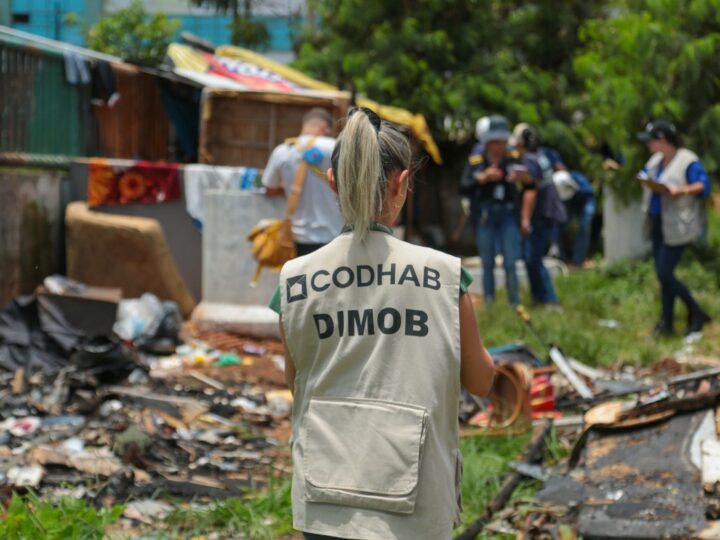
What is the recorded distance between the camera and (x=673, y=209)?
→ 9523 mm

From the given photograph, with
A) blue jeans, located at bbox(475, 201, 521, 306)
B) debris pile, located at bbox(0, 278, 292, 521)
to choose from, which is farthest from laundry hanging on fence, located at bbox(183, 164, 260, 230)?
blue jeans, located at bbox(475, 201, 521, 306)

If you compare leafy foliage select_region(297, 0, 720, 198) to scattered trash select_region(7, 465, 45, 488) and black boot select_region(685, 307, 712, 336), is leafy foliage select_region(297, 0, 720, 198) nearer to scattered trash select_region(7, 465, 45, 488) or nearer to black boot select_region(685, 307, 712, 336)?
black boot select_region(685, 307, 712, 336)

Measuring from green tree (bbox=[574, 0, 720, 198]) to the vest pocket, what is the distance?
1113 centimetres

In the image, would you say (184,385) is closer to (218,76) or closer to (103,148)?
(103,148)

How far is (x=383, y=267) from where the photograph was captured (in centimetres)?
276

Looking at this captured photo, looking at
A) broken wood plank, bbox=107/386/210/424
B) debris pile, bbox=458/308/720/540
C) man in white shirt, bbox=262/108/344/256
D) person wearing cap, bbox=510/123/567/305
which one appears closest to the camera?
debris pile, bbox=458/308/720/540

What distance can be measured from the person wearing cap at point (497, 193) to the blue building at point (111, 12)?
48.5 ft

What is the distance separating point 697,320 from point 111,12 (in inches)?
1010

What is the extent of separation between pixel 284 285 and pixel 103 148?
39.1ft

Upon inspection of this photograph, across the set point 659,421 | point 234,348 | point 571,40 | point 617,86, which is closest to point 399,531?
point 659,421

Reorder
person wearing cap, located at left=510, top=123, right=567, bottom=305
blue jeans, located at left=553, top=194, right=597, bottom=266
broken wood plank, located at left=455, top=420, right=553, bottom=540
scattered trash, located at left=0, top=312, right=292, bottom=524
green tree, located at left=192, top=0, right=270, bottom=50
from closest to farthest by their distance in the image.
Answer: broken wood plank, located at left=455, top=420, right=553, bottom=540 < scattered trash, located at left=0, top=312, right=292, bottom=524 < person wearing cap, located at left=510, top=123, right=567, bottom=305 < blue jeans, located at left=553, top=194, right=597, bottom=266 < green tree, located at left=192, top=0, right=270, bottom=50

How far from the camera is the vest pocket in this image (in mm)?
2688

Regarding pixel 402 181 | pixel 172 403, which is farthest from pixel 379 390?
pixel 172 403

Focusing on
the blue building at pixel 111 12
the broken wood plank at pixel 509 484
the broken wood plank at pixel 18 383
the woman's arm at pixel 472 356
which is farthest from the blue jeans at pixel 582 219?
the woman's arm at pixel 472 356
